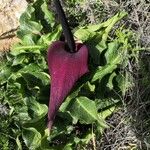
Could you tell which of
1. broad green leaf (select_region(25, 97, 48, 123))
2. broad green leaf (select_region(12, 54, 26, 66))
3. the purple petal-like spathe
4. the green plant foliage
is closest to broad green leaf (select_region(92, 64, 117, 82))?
the green plant foliage

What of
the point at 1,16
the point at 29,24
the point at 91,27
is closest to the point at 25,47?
the point at 29,24

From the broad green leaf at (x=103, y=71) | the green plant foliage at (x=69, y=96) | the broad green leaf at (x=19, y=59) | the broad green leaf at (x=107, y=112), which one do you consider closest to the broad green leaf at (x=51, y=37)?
the green plant foliage at (x=69, y=96)

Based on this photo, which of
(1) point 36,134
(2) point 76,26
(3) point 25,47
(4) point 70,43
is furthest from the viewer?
(2) point 76,26

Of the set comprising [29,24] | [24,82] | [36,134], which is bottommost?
[36,134]

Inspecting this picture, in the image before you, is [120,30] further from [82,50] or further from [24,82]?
[24,82]

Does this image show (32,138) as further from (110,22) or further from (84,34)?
(110,22)

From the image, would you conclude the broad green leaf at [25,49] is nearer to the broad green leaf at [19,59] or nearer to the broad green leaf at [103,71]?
the broad green leaf at [19,59]
